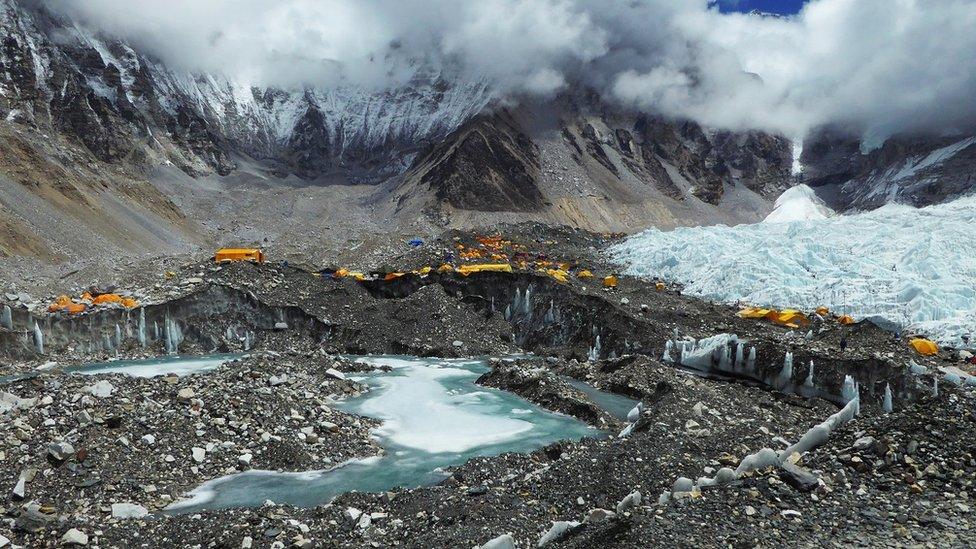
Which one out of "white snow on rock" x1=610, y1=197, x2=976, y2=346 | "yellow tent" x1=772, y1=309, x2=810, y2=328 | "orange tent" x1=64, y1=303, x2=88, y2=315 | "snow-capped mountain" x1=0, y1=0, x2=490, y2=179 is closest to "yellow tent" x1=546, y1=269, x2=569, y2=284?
"white snow on rock" x1=610, y1=197, x2=976, y2=346

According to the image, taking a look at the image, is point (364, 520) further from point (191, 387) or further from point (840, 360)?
point (840, 360)

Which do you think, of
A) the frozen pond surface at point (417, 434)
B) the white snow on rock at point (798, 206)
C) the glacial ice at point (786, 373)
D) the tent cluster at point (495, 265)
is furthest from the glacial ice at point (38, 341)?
the white snow on rock at point (798, 206)

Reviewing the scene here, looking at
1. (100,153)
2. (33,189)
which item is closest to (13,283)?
(33,189)

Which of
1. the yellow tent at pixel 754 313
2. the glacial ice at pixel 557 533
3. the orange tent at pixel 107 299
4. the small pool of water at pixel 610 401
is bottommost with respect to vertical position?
the small pool of water at pixel 610 401

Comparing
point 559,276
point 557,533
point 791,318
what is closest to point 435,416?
point 557,533

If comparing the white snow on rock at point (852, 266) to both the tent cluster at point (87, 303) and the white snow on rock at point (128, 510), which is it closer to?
the white snow on rock at point (128, 510)

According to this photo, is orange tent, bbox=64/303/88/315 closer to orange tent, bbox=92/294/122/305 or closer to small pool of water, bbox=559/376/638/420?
orange tent, bbox=92/294/122/305
